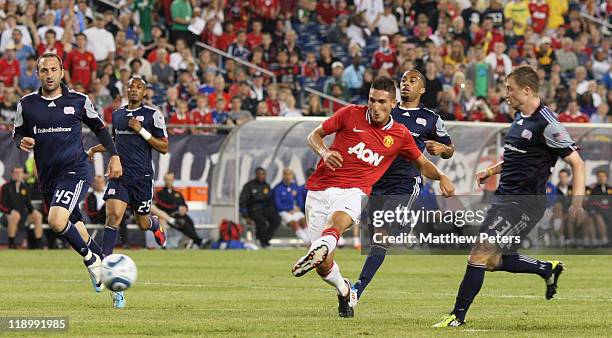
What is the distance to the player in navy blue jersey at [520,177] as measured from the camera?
12.3 m

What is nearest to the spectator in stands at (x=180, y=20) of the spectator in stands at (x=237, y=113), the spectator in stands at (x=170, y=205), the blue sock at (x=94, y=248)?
the spectator in stands at (x=237, y=113)

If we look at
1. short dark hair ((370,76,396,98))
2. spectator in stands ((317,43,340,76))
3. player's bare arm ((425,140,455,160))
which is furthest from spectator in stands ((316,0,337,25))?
short dark hair ((370,76,396,98))

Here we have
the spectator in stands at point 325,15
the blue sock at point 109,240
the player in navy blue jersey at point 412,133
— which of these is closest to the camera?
the player in navy blue jersey at point 412,133

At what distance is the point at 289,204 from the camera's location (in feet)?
100

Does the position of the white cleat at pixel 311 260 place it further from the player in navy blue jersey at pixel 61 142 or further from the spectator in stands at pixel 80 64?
the spectator in stands at pixel 80 64

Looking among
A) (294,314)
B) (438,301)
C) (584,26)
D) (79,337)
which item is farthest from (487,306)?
(584,26)

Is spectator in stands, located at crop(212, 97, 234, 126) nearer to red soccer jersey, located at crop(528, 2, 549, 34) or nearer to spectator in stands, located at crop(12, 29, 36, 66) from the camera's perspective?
spectator in stands, located at crop(12, 29, 36, 66)

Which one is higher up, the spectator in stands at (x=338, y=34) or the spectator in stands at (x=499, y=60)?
the spectator in stands at (x=338, y=34)

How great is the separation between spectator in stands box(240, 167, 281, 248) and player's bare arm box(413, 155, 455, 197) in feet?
55.4

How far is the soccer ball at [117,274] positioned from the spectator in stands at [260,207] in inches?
683

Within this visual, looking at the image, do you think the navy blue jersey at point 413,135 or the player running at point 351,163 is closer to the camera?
the player running at point 351,163

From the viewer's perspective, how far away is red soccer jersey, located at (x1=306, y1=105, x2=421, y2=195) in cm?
1327

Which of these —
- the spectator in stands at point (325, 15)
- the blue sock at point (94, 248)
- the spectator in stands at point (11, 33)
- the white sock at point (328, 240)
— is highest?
the spectator in stands at point (325, 15)

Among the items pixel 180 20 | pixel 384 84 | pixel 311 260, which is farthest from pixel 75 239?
pixel 180 20
